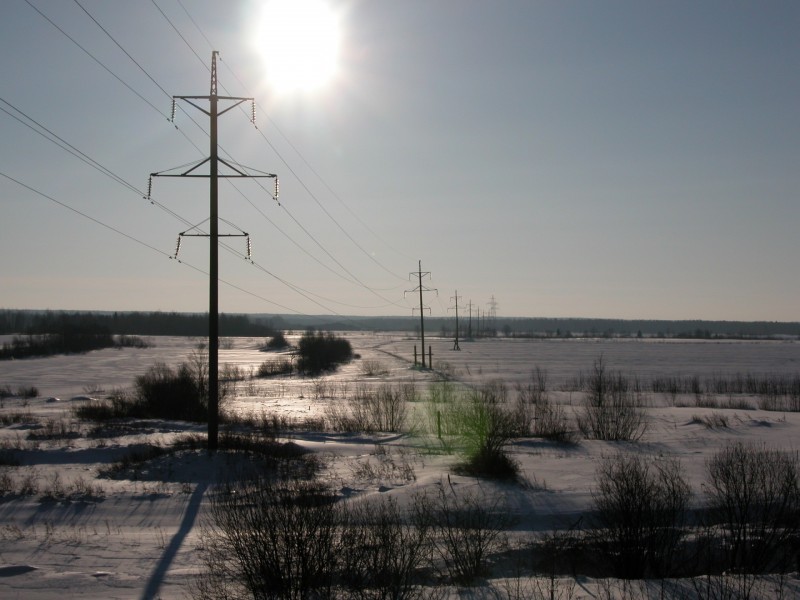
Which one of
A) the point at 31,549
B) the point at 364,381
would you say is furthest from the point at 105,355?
the point at 31,549

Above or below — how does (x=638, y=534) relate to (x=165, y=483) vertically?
above

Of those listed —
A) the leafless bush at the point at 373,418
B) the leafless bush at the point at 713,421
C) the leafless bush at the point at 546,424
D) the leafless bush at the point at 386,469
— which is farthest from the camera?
the leafless bush at the point at 373,418

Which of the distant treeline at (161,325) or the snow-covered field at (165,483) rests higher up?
the distant treeline at (161,325)

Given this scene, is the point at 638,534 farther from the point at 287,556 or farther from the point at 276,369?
the point at 276,369

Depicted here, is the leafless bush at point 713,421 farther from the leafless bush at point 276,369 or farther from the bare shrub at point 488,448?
the leafless bush at point 276,369

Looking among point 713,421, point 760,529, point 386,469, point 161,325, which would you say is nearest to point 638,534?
point 760,529

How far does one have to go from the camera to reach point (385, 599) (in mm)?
6082

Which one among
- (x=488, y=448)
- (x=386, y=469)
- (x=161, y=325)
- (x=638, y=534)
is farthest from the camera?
(x=161, y=325)

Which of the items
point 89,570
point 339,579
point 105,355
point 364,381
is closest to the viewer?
point 339,579

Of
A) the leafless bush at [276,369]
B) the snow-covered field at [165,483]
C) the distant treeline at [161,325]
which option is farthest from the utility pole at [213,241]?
the distant treeline at [161,325]

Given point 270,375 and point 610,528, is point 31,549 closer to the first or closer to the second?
point 610,528

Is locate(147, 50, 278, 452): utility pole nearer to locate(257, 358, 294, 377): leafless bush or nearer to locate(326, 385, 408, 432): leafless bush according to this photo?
locate(326, 385, 408, 432): leafless bush

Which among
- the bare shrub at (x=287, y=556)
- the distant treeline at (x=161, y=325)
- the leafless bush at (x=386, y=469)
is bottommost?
the leafless bush at (x=386, y=469)

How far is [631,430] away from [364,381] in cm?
2756
